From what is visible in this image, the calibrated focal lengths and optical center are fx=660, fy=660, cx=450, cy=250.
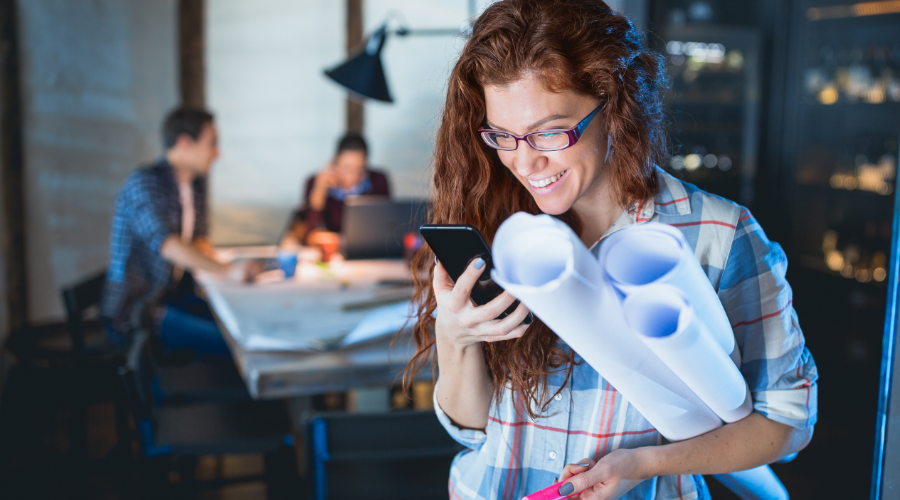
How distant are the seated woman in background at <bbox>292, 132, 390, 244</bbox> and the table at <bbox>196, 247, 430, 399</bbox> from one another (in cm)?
86

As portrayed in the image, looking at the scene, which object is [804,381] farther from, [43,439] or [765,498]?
[43,439]

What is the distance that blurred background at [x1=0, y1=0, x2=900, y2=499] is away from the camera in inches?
114

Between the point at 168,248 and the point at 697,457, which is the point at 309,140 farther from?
the point at 697,457

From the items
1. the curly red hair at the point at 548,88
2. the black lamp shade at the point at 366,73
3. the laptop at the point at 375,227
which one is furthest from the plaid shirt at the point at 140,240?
the curly red hair at the point at 548,88

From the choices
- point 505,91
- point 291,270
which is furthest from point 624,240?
point 291,270

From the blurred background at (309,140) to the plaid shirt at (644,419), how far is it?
1.69ft

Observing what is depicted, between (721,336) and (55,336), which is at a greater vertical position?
(721,336)

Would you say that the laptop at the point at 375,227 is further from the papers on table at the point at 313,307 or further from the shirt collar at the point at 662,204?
the shirt collar at the point at 662,204

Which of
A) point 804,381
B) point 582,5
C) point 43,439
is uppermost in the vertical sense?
point 582,5

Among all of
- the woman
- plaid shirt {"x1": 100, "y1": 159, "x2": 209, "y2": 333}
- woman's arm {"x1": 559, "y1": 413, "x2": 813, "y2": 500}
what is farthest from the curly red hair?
plaid shirt {"x1": 100, "y1": 159, "x2": 209, "y2": 333}

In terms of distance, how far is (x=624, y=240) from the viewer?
558 millimetres

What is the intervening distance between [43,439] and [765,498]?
3.26 meters

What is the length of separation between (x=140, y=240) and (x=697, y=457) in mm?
2881

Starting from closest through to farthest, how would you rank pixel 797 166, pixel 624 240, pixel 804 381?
pixel 624 240 → pixel 804 381 → pixel 797 166
